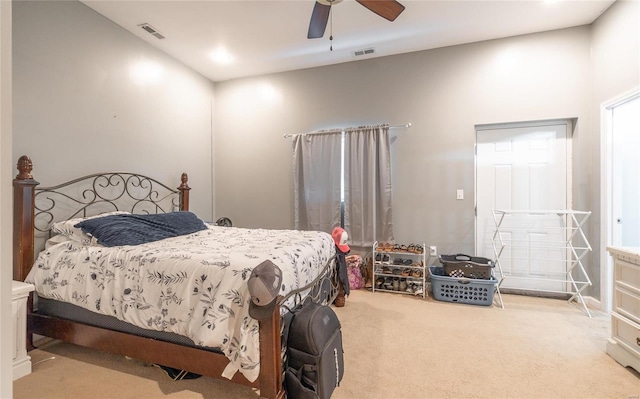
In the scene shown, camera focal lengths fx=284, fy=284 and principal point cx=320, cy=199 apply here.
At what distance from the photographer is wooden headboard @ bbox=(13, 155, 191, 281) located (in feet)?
6.83

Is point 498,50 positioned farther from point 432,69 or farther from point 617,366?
point 617,366

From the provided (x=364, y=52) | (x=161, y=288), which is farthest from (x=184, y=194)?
(x=364, y=52)

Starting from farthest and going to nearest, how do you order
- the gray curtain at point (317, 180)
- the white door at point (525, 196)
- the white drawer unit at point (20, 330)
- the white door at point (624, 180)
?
the gray curtain at point (317, 180), the white door at point (525, 196), the white door at point (624, 180), the white drawer unit at point (20, 330)

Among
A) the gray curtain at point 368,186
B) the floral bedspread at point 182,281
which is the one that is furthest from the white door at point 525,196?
the floral bedspread at point 182,281

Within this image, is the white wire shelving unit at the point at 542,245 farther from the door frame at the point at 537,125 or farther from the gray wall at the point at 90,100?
the gray wall at the point at 90,100

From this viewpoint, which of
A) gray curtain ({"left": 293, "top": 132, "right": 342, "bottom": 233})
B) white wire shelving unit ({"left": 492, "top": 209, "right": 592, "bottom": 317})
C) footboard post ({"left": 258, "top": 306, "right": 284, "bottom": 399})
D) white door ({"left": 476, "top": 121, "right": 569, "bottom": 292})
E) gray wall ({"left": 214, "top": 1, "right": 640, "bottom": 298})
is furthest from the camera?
gray curtain ({"left": 293, "top": 132, "right": 342, "bottom": 233})

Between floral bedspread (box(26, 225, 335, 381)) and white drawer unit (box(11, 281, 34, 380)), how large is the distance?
12 centimetres

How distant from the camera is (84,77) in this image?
269cm

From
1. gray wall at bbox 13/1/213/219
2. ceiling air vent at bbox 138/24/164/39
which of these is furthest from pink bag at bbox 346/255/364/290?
ceiling air vent at bbox 138/24/164/39

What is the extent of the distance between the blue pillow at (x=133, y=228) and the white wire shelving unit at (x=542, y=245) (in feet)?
11.1

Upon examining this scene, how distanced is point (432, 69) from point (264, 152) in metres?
2.54

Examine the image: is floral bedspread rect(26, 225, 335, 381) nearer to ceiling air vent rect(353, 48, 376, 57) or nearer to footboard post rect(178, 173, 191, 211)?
footboard post rect(178, 173, 191, 211)

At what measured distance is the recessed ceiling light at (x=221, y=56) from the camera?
3.59 metres

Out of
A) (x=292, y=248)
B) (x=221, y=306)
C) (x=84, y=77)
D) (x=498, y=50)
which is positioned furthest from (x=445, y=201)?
(x=84, y=77)
